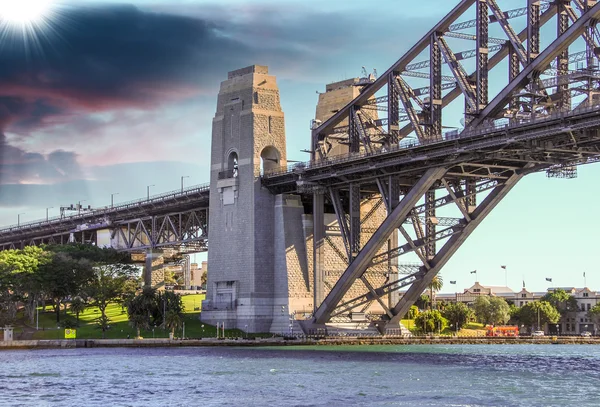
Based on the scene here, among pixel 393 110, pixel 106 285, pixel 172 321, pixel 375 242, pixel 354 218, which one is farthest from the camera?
pixel 106 285

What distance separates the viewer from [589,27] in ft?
280

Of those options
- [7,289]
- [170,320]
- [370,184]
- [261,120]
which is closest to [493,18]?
[370,184]

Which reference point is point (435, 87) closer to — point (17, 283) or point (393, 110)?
point (393, 110)

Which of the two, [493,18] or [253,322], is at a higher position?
[493,18]

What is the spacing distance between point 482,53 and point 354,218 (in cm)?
2523

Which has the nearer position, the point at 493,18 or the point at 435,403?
the point at 435,403

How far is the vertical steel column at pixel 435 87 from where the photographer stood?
335 feet

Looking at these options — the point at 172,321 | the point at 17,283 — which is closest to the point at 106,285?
the point at 17,283

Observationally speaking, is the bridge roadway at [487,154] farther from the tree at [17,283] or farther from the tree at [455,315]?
the tree at [455,315]

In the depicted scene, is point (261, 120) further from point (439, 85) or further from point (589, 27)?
point (589, 27)

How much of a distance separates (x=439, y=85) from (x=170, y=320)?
44.2 metres

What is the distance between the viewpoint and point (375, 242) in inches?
4178

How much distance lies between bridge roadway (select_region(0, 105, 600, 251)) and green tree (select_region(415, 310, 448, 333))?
31.9 meters

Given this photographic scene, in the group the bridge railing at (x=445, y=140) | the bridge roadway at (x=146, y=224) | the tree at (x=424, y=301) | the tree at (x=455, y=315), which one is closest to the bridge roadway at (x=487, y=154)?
the bridge railing at (x=445, y=140)
